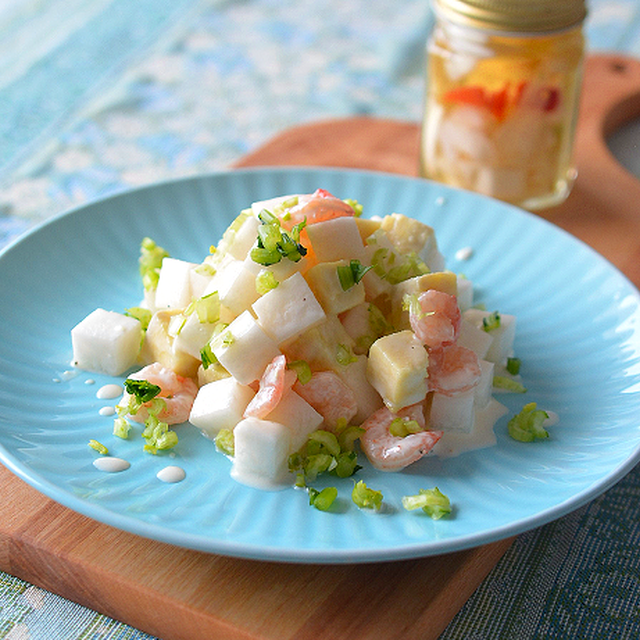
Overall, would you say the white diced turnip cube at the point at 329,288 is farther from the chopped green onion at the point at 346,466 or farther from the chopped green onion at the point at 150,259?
the chopped green onion at the point at 150,259

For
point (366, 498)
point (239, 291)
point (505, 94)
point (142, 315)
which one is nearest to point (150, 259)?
point (142, 315)

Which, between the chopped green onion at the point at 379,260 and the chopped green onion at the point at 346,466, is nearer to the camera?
the chopped green onion at the point at 346,466

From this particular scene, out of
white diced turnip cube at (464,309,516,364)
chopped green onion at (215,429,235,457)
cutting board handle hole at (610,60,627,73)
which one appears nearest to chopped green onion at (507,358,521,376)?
white diced turnip cube at (464,309,516,364)

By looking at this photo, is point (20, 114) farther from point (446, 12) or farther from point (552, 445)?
point (552, 445)

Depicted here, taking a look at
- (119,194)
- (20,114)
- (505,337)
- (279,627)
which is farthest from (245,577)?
(20,114)

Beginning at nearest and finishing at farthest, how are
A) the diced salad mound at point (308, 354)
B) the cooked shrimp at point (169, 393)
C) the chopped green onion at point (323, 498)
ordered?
the chopped green onion at point (323, 498) < the diced salad mound at point (308, 354) < the cooked shrimp at point (169, 393)

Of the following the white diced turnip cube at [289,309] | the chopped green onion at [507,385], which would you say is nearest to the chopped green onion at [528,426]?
the chopped green onion at [507,385]
